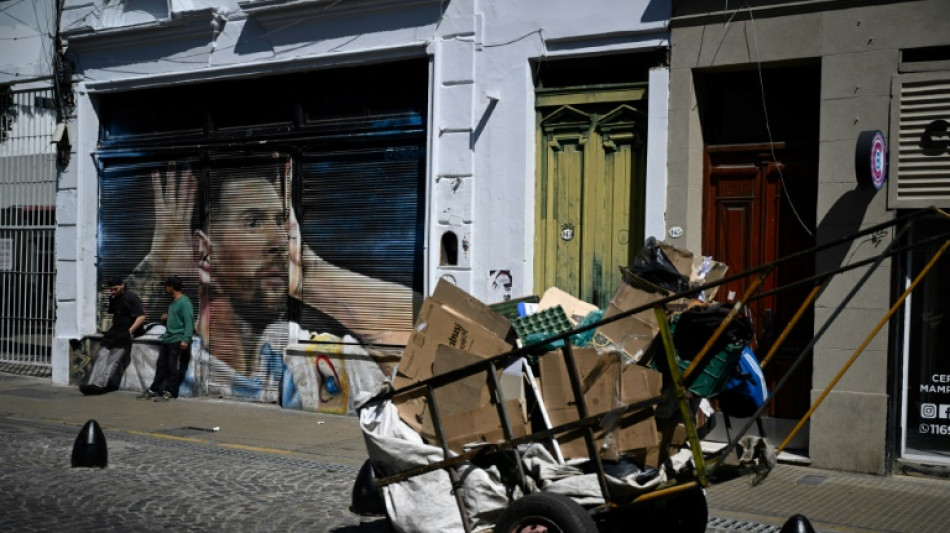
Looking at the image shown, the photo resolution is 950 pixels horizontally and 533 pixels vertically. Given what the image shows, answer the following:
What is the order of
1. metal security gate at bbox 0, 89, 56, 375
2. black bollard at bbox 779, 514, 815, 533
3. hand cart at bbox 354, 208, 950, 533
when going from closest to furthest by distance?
1. hand cart at bbox 354, 208, 950, 533
2. black bollard at bbox 779, 514, 815, 533
3. metal security gate at bbox 0, 89, 56, 375

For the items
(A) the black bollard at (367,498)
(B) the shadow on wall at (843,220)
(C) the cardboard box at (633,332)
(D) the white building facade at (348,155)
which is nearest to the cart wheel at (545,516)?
(C) the cardboard box at (633,332)

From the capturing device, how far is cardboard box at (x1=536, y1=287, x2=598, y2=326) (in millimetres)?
6934

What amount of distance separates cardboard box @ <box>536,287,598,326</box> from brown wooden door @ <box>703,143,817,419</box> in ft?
12.5

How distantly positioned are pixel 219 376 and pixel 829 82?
29.4ft

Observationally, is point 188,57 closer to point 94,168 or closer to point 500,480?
point 94,168

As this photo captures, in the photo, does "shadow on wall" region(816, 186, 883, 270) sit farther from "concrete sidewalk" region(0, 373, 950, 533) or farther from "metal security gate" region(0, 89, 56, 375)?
"metal security gate" region(0, 89, 56, 375)

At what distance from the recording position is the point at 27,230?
56.2 feet

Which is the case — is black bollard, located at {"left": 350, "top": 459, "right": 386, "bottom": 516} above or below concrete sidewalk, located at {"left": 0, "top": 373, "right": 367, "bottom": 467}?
above

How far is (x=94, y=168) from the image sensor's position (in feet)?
53.3

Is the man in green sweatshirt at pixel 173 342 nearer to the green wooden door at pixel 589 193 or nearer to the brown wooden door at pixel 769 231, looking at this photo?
the green wooden door at pixel 589 193

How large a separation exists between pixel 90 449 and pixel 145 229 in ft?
21.9

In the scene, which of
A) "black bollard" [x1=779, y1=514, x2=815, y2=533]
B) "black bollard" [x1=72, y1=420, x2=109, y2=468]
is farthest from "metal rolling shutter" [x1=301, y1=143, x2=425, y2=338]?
"black bollard" [x1=779, y1=514, x2=815, y2=533]

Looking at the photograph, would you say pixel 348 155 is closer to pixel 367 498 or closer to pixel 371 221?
pixel 371 221

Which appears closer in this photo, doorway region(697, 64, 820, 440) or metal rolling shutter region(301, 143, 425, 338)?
doorway region(697, 64, 820, 440)
